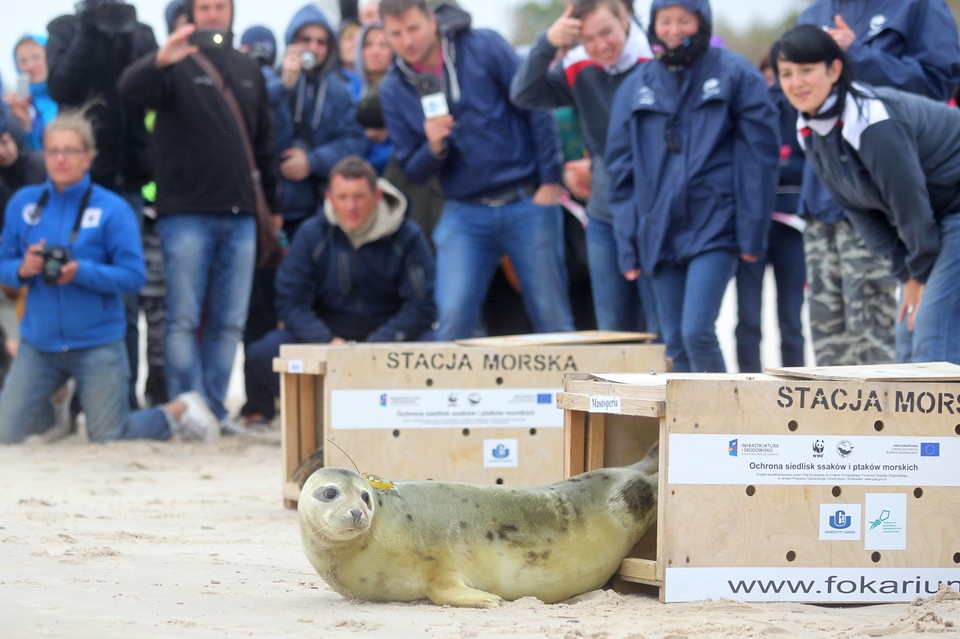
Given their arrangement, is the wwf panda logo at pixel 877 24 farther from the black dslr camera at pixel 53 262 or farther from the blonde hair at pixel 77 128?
the black dslr camera at pixel 53 262

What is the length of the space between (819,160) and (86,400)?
14.8 ft

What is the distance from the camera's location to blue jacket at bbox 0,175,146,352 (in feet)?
25.0

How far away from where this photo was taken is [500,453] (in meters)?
5.60

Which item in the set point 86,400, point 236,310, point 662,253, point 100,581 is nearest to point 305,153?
point 236,310

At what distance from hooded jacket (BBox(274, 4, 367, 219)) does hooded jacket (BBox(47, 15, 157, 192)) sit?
38.1 inches

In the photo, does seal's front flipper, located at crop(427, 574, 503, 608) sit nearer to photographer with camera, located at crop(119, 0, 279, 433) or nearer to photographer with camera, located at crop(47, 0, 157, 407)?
photographer with camera, located at crop(119, 0, 279, 433)

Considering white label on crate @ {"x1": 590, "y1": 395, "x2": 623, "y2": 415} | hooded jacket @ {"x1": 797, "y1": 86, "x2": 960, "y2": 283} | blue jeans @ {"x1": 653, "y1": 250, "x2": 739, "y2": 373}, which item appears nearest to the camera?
white label on crate @ {"x1": 590, "y1": 395, "x2": 623, "y2": 415}

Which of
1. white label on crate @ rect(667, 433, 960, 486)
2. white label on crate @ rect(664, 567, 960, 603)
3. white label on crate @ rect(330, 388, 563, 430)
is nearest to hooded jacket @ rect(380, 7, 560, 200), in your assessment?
white label on crate @ rect(330, 388, 563, 430)

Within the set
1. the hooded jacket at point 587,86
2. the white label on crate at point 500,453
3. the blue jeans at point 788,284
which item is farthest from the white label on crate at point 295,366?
the blue jeans at point 788,284

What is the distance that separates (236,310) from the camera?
8.17 m

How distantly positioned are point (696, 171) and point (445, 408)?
75.3 inches

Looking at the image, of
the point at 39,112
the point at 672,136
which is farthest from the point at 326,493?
the point at 39,112

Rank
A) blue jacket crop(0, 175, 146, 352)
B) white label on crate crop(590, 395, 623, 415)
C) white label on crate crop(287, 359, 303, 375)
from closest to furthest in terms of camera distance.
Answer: white label on crate crop(590, 395, 623, 415)
white label on crate crop(287, 359, 303, 375)
blue jacket crop(0, 175, 146, 352)

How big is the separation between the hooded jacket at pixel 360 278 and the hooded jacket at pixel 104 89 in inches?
53.0
